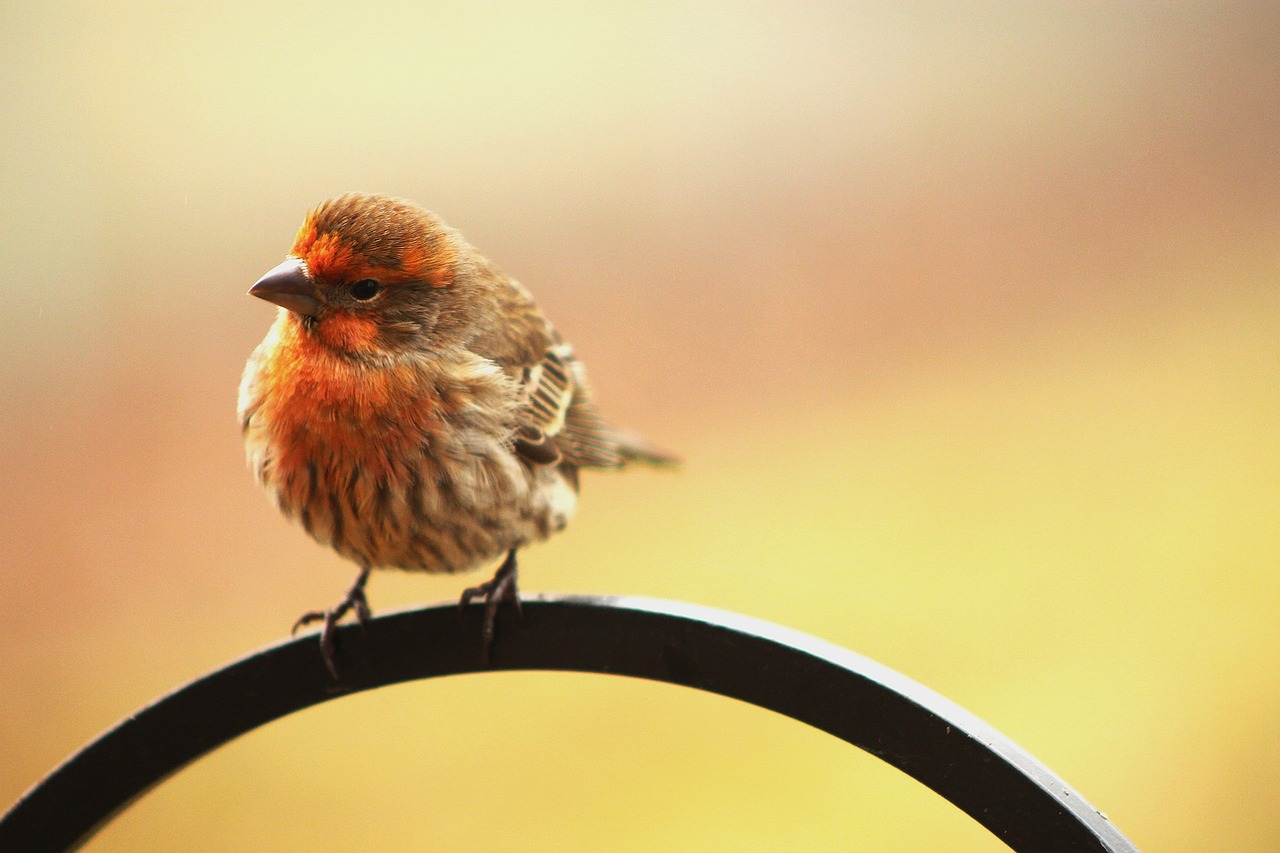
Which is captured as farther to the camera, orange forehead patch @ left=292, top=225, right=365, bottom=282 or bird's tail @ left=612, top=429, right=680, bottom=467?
bird's tail @ left=612, top=429, right=680, bottom=467

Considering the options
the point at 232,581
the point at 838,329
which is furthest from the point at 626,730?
Result: the point at 838,329

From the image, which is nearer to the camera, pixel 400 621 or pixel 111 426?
pixel 400 621

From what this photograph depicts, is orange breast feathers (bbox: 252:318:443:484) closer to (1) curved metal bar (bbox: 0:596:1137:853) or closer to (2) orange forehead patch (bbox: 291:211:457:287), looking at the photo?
(2) orange forehead patch (bbox: 291:211:457:287)

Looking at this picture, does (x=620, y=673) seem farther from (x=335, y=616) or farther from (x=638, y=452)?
(x=638, y=452)

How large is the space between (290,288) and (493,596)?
1.52 ft

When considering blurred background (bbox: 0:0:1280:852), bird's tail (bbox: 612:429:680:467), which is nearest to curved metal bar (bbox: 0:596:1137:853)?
bird's tail (bbox: 612:429:680:467)

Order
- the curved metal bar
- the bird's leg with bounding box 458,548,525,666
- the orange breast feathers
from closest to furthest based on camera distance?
the curved metal bar → the bird's leg with bounding box 458,548,525,666 → the orange breast feathers

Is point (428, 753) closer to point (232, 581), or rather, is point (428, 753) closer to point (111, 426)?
point (232, 581)

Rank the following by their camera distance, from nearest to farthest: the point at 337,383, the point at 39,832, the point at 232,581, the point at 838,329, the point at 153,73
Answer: the point at 39,832, the point at 337,383, the point at 153,73, the point at 232,581, the point at 838,329

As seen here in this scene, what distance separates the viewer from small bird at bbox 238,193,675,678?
5.57 feet

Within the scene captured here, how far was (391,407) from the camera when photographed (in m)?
1.77

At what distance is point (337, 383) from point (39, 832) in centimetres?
65

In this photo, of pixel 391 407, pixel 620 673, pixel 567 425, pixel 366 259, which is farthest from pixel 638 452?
pixel 620 673

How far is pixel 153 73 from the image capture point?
3539mm
